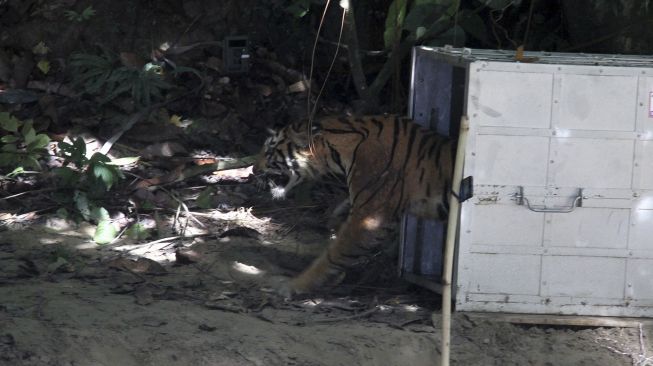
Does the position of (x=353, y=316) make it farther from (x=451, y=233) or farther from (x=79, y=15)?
(x=79, y=15)

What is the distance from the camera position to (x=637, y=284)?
4.84 metres

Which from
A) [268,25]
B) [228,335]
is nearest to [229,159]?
[268,25]

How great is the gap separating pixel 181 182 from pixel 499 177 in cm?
291

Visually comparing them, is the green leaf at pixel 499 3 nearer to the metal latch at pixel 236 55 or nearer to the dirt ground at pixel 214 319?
the metal latch at pixel 236 55

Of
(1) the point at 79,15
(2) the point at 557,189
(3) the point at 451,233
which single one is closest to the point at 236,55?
(1) the point at 79,15

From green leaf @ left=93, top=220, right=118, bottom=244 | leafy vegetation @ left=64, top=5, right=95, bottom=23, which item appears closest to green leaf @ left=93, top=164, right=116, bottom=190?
green leaf @ left=93, top=220, right=118, bottom=244

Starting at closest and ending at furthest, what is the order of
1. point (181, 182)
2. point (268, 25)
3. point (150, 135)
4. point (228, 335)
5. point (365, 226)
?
point (228, 335) → point (365, 226) → point (181, 182) → point (150, 135) → point (268, 25)

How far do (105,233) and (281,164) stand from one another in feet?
4.04

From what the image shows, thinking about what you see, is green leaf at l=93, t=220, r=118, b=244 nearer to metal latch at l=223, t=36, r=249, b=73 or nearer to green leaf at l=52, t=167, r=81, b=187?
green leaf at l=52, t=167, r=81, b=187

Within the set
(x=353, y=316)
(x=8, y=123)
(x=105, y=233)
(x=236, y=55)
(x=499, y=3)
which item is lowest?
(x=353, y=316)

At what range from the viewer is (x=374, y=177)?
536 centimetres

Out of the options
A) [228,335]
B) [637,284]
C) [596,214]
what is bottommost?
[228,335]

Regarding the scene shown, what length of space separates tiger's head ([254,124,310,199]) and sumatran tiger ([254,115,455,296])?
9cm

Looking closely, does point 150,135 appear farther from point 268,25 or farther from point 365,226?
point 365,226
